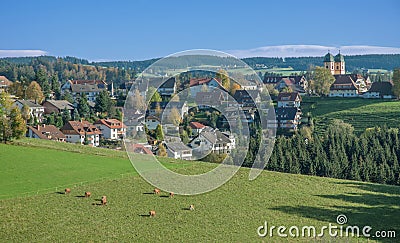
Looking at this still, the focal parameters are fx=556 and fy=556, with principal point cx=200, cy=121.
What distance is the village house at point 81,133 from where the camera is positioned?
2203 inches

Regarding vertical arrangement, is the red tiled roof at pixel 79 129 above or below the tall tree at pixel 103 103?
below

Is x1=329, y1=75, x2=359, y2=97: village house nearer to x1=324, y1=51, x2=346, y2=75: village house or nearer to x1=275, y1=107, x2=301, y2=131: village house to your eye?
x1=324, y1=51, x2=346, y2=75: village house

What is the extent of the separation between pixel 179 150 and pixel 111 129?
18.2 metres

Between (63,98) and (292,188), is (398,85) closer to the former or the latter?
(63,98)

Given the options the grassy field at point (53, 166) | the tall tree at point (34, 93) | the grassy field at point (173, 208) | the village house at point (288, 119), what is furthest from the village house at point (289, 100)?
the grassy field at point (173, 208)

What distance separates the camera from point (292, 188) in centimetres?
2862

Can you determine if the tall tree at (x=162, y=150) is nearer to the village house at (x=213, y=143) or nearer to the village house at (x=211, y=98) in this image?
the village house at (x=213, y=143)

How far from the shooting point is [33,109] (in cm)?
6450

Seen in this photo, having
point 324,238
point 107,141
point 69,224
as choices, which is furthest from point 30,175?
point 107,141

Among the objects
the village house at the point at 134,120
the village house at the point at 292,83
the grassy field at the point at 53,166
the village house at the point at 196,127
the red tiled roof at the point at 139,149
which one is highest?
the village house at the point at 292,83

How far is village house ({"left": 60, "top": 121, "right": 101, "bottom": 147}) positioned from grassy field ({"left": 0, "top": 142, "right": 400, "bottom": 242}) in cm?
2385
